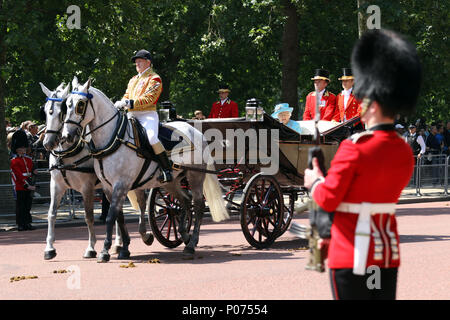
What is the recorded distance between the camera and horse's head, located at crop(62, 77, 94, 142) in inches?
409

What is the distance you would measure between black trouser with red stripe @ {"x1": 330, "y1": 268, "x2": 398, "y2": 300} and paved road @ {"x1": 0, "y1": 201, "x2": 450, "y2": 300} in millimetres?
3107

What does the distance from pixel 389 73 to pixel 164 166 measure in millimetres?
6815

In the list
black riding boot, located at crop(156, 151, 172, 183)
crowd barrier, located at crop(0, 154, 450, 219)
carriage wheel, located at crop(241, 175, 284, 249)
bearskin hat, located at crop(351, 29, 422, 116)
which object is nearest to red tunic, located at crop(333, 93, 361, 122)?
carriage wheel, located at crop(241, 175, 284, 249)

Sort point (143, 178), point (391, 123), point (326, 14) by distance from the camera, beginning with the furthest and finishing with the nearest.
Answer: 1. point (326, 14)
2. point (143, 178)
3. point (391, 123)

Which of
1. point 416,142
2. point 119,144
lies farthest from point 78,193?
point 416,142

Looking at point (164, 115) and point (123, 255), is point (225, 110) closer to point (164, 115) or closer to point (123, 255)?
point (164, 115)

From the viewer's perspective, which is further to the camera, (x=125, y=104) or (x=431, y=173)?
(x=431, y=173)

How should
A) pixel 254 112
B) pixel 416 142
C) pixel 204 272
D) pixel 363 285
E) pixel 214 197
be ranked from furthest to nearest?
pixel 416 142 < pixel 214 197 < pixel 254 112 < pixel 204 272 < pixel 363 285

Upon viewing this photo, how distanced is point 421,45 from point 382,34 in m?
24.7

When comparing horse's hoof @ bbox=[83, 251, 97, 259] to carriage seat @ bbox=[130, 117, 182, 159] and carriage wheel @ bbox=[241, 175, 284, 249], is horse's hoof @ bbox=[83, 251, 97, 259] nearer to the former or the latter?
carriage seat @ bbox=[130, 117, 182, 159]

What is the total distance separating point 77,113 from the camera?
34.3 feet

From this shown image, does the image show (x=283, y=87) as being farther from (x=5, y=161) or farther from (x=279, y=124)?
(x=279, y=124)
